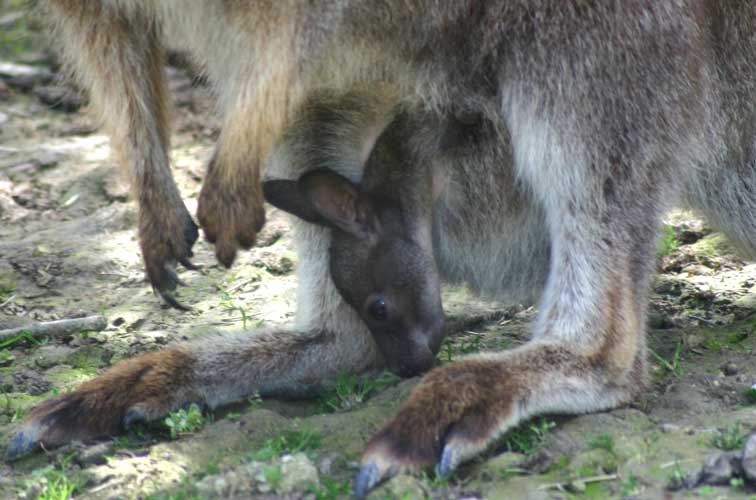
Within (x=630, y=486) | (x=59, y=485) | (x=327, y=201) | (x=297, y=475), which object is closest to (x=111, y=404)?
(x=59, y=485)

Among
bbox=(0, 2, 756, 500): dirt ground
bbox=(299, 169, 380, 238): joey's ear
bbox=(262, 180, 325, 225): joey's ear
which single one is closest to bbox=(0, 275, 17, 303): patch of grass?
bbox=(0, 2, 756, 500): dirt ground

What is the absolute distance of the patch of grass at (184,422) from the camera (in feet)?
11.8

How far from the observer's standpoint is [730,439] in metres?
3.15

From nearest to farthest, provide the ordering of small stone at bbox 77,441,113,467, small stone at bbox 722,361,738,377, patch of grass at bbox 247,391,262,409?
1. small stone at bbox 77,441,113,467
2. small stone at bbox 722,361,738,377
3. patch of grass at bbox 247,391,262,409

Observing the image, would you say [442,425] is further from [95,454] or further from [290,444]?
[95,454]

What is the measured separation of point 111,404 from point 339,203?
0.91 m

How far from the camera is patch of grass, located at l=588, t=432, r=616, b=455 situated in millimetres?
3191

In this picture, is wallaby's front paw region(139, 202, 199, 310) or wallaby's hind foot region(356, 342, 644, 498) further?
wallaby's front paw region(139, 202, 199, 310)

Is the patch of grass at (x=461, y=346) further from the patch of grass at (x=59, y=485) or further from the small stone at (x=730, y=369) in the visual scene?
the patch of grass at (x=59, y=485)

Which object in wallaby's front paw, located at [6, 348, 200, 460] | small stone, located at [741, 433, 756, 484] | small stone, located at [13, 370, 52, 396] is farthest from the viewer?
small stone, located at [13, 370, 52, 396]

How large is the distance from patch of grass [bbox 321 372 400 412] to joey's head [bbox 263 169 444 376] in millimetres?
76

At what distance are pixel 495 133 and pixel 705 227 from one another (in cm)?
150

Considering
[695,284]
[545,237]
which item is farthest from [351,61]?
[695,284]

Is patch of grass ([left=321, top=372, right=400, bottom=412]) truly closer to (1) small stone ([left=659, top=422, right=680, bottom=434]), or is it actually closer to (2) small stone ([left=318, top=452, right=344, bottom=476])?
(2) small stone ([left=318, top=452, right=344, bottom=476])
